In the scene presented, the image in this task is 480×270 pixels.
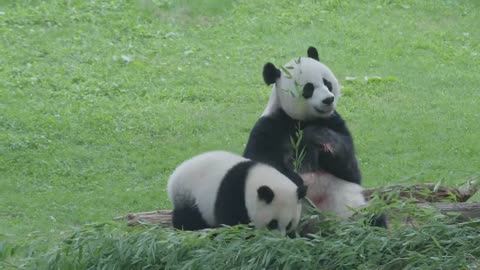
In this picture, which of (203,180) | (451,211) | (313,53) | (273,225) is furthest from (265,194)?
(313,53)

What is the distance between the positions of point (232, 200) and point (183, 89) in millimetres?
5587

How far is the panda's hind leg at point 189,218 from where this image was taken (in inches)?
254

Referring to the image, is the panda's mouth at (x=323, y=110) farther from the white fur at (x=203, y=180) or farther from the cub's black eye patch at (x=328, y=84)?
the white fur at (x=203, y=180)

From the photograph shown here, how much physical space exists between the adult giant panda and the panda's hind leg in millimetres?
505

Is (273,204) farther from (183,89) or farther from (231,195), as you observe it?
(183,89)

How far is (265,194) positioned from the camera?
5.95m

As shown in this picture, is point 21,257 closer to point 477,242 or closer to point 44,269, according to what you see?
point 44,269

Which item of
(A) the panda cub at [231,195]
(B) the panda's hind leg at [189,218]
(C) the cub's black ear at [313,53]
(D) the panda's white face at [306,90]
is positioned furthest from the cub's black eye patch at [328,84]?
(B) the panda's hind leg at [189,218]

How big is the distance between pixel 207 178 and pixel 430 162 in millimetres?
3983

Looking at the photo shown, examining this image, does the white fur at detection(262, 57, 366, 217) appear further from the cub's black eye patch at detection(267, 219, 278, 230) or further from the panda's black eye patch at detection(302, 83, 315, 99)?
the cub's black eye patch at detection(267, 219, 278, 230)

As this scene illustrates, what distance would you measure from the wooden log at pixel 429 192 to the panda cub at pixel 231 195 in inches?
25.8

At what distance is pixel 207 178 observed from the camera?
21.1ft

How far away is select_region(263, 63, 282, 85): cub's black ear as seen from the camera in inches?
258

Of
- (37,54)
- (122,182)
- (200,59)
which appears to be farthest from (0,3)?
(122,182)
